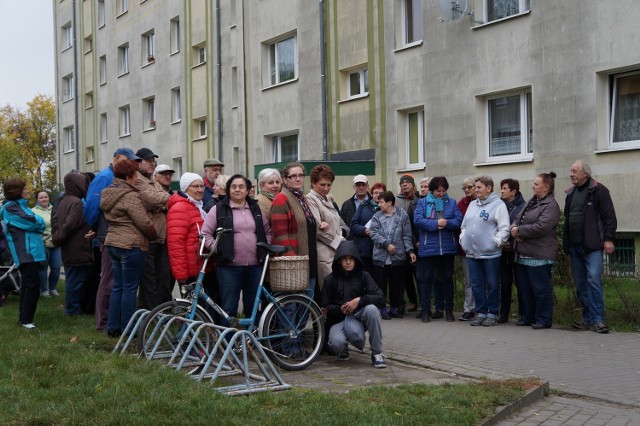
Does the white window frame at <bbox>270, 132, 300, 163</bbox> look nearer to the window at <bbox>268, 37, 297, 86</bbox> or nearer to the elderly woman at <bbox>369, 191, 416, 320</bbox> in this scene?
the window at <bbox>268, 37, 297, 86</bbox>

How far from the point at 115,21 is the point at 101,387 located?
120ft

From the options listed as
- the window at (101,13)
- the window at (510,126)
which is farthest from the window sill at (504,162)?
the window at (101,13)

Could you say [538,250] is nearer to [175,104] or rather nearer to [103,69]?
[175,104]

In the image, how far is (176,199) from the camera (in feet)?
31.3

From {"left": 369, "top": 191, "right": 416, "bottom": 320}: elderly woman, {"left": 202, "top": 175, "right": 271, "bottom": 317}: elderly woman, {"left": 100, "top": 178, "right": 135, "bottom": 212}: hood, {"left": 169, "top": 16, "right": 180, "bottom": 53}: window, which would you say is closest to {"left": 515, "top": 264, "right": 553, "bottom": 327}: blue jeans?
{"left": 369, "top": 191, "right": 416, "bottom": 320}: elderly woman

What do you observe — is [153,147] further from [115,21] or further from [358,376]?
[358,376]

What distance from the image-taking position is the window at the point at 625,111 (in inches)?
629

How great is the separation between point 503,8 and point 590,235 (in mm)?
9504

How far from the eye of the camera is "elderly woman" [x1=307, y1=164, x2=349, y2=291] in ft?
30.1

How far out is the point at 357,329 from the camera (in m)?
8.61

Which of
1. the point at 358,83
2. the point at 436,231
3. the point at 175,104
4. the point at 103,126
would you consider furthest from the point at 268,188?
the point at 103,126

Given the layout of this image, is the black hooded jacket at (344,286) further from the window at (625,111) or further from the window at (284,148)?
the window at (284,148)

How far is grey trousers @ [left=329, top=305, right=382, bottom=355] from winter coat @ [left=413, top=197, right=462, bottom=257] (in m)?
3.39

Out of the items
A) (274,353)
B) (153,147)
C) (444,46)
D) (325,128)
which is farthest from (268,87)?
(274,353)
